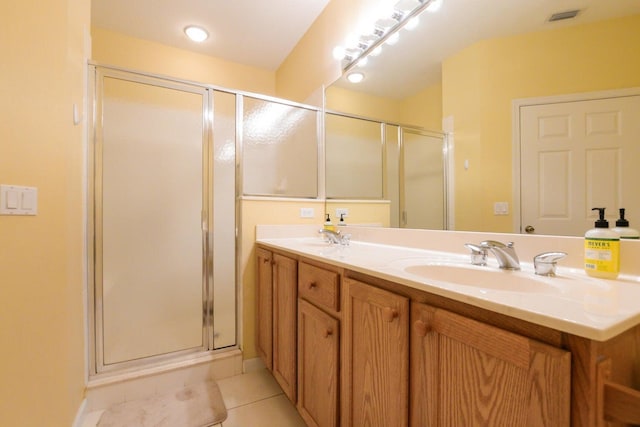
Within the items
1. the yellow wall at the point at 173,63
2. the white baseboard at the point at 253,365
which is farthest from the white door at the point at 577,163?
the yellow wall at the point at 173,63

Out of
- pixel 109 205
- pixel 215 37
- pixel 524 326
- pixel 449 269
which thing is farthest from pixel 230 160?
pixel 524 326

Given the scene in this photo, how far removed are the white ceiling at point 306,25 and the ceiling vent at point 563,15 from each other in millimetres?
12

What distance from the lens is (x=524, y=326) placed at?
490mm

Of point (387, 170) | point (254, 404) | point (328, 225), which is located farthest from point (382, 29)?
point (254, 404)

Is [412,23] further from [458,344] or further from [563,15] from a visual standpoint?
[458,344]

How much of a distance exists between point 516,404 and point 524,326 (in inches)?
5.3

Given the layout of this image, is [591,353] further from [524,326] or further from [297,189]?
[297,189]

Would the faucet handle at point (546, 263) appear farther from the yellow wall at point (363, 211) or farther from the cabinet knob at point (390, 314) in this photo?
the yellow wall at point (363, 211)

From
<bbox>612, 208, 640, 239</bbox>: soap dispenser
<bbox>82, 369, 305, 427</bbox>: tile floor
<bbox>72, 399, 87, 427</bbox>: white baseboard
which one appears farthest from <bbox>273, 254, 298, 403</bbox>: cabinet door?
<bbox>612, 208, 640, 239</bbox>: soap dispenser

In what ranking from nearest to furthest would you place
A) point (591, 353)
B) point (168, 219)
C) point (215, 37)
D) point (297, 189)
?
point (591, 353) < point (168, 219) < point (297, 189) < point (215, 37)

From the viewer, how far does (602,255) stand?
0.71 metres

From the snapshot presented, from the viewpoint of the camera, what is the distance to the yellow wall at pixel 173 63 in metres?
2.30

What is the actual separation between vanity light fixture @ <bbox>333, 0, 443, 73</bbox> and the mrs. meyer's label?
121cm

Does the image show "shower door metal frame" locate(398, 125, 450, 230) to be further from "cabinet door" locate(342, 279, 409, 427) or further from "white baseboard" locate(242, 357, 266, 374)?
"white baseboard" locate(242, 357, 266, 374)
